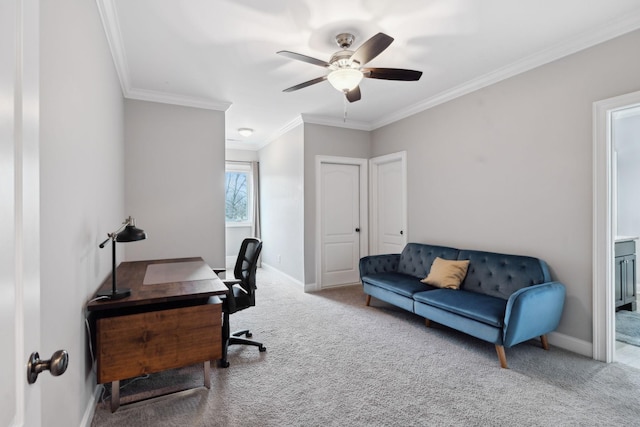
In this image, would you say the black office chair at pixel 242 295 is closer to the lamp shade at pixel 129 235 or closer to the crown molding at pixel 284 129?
the lamp shade at pixel 129 235

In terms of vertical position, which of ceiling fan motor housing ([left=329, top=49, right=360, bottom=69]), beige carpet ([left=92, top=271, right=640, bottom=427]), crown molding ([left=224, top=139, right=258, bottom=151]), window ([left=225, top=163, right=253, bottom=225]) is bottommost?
beige carpet ([left=92, top=271, right=640, bottom=427])

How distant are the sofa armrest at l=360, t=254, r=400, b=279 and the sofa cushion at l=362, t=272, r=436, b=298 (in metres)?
0.09

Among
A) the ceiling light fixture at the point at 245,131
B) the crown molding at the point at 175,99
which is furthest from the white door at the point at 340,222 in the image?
the crown molding at the point at 175,99

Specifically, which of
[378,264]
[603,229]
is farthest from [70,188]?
[603,229]

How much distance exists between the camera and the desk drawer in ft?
6.31

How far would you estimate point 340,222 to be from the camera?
5.20 m

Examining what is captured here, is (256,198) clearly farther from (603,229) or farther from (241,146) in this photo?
(603,229)

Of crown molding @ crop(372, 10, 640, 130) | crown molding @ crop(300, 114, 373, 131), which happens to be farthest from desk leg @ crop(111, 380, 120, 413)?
crown molding @ crop(372, 10, 640, 130)

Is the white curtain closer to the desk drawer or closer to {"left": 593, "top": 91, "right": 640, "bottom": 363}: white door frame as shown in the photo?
the desk drawer

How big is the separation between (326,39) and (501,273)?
2.72 m

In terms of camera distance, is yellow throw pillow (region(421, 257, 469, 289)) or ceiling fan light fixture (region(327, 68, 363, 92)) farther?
yellow throw pillow (region(421, 257, 469, 289))

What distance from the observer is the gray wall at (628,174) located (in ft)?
14.5

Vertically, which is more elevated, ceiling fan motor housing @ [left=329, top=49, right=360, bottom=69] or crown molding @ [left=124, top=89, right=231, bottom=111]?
crown molding @ [left=124, top=89, right=231, bottom=111]

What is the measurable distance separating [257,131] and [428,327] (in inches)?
170
